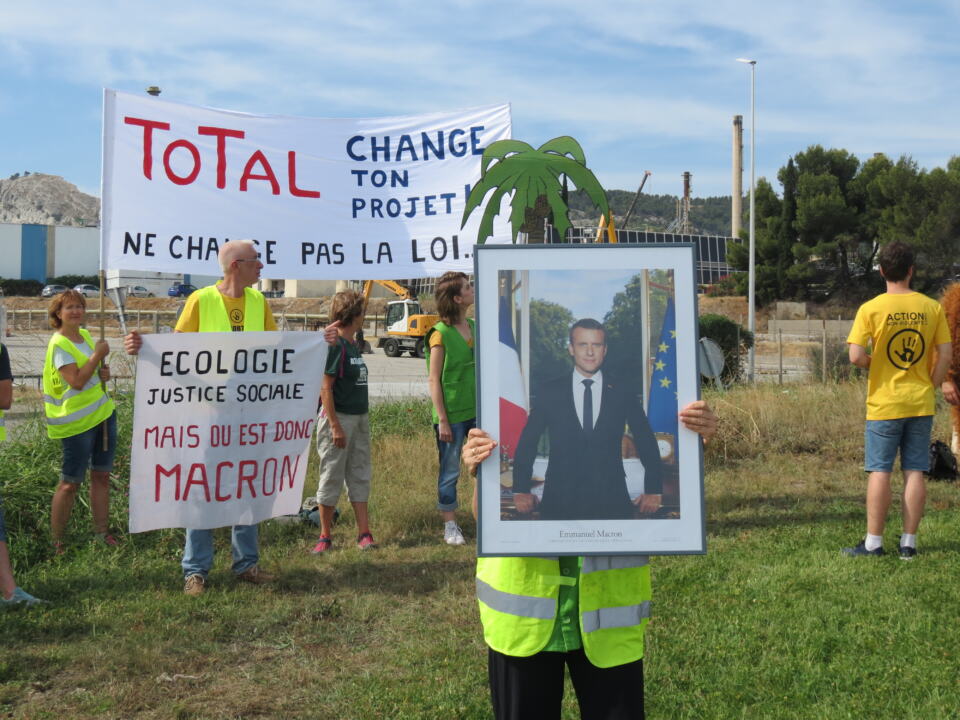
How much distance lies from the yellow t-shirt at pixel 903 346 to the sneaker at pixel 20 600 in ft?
16.6

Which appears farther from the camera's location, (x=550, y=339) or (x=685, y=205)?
(x=685, y=205)

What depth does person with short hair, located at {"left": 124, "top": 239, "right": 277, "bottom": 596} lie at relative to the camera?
5473 millimetres

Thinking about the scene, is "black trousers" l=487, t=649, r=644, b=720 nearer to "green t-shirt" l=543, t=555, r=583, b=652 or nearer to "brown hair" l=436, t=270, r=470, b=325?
"green t-shirt" l=543, t=555, r=583, b=652

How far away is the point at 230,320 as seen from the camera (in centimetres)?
561

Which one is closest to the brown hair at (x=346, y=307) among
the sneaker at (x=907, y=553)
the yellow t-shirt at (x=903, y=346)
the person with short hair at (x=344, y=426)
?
the person with short hair at (x=344, y=426)

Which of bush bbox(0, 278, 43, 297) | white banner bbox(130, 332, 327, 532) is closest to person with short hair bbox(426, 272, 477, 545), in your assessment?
A: white banner bbox(130, 332, 327, 532)

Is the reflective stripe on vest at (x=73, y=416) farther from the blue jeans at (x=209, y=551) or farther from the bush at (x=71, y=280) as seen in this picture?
the bush at (x=71, y=280)

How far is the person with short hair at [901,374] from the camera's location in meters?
5.86

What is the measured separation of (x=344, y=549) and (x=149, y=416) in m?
1.76

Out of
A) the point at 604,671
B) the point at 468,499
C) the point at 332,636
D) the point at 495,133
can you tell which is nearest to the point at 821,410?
the point at 468,499

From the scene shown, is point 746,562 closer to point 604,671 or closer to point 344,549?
point 344,549

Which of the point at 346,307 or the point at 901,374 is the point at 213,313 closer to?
the point at 346,307

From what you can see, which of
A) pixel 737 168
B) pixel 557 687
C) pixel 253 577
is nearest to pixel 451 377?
pixel 253 577

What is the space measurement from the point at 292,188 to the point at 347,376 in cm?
143
